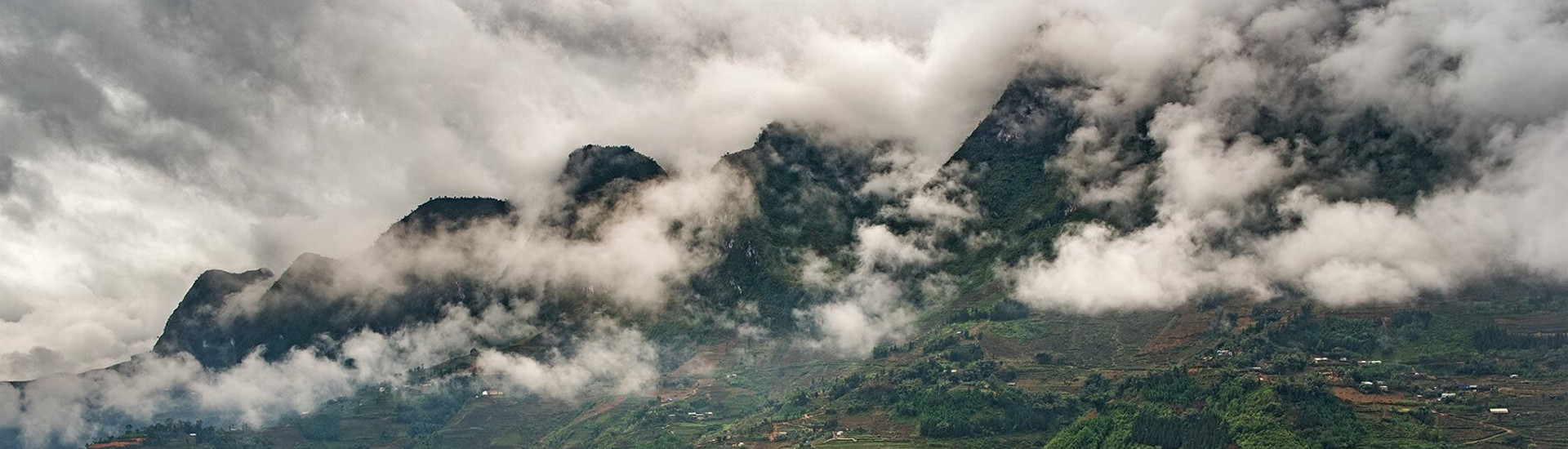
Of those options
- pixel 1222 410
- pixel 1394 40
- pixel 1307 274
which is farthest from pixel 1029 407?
pixel 1394 40

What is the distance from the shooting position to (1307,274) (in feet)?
590

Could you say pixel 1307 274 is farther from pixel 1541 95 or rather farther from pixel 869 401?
pixel 869 401

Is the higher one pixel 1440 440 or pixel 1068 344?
pixel 1068 344

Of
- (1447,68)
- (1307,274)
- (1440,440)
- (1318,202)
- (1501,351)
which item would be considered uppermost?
(1447,68)

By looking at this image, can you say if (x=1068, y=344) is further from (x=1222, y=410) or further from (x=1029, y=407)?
(x=1222, y=410)

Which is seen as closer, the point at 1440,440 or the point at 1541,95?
the point at 1440,440

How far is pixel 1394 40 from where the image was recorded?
19400cm

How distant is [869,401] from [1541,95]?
120 metres

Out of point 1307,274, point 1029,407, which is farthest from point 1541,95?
point 1029,407

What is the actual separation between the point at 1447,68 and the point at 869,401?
4657 inches

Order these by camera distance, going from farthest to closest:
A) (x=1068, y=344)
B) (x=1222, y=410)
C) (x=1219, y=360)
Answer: (x=1068, y=344)
(x=1219, y=360)
(x=1222, y=410)

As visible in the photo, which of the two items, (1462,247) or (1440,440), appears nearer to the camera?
(1440,440)

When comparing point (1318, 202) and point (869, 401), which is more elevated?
point (1318, 202)

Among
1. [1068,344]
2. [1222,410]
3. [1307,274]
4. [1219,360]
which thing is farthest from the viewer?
[1068,344]
